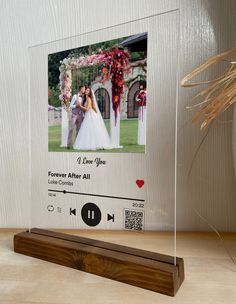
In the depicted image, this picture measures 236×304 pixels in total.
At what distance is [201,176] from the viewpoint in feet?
2.00

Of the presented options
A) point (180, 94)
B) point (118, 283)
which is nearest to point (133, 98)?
point (180, 94)

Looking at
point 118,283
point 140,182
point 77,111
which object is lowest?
point 118,283

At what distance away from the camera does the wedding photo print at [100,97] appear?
448 mm

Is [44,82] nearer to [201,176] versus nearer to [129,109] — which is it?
[129,109]

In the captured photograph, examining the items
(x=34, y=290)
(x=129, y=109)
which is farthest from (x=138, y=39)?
(x=34, y=290)

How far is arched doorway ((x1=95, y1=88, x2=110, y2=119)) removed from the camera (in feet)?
1.56

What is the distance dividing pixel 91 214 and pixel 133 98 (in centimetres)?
24

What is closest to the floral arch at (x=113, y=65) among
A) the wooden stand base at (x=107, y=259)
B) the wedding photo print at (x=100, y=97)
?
the wedding photo print at (x=100, y=97)

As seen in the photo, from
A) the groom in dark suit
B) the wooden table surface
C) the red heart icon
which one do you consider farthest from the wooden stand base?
the groom in dark suit

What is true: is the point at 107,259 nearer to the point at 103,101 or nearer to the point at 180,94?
the point at 103,101

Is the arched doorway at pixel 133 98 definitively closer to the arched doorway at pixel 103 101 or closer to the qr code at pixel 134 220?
the arched doorway at pixel 103 101

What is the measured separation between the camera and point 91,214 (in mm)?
502

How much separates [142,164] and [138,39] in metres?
0.22

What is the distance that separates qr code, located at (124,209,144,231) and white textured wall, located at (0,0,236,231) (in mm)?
200
